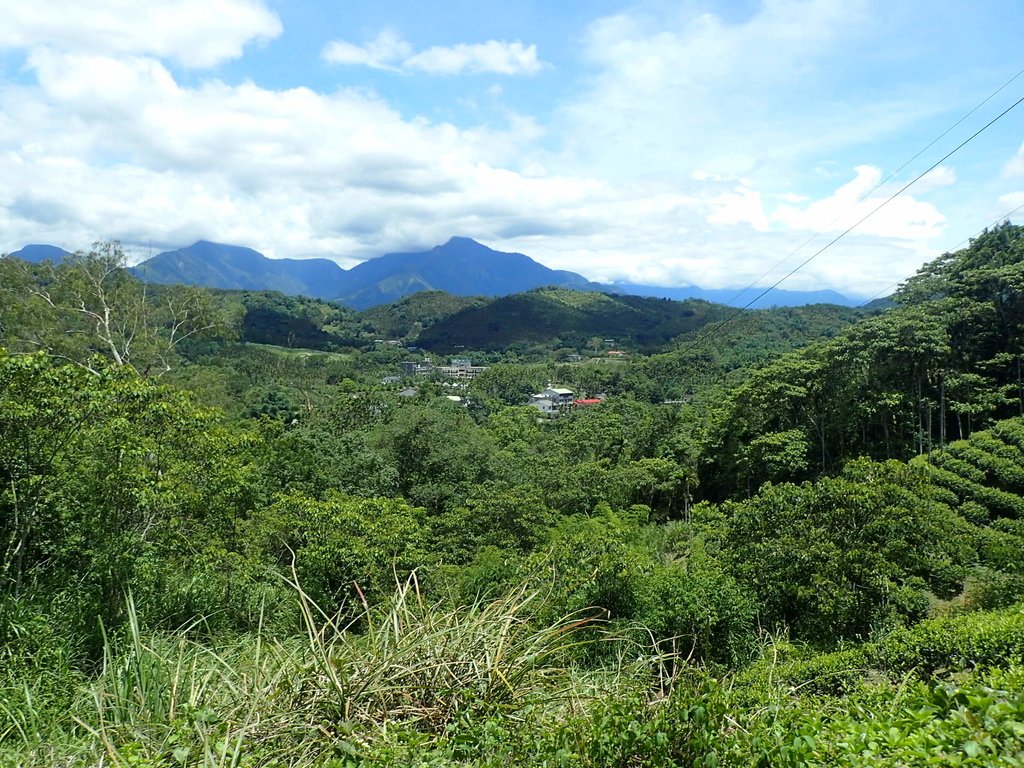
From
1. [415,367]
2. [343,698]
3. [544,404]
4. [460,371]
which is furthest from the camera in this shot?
[415,367]

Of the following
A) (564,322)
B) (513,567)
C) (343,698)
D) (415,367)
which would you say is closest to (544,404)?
(415,367)

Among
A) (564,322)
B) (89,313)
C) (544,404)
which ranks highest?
(564,322)

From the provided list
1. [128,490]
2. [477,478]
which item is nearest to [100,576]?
[128,490]

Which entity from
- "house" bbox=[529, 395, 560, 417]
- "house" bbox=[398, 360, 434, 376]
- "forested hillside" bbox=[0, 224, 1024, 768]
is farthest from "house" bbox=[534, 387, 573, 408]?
"forested hillside" bbox=[0, 224, 1024, 768]

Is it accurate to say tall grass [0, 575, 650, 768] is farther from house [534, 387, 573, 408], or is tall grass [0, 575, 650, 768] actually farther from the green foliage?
house [534, 387, 573, 408]

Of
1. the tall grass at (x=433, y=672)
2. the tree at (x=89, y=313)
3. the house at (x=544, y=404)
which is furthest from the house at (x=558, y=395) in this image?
the tall grass at (x=433, y=672)

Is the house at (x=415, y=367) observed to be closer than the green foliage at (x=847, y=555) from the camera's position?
No

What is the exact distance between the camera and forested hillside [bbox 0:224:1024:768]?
1.97 metres

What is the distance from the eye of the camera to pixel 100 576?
6.23 metres

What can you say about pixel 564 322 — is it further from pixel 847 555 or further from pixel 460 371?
pixel 847 555

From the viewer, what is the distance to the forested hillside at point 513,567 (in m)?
1.97

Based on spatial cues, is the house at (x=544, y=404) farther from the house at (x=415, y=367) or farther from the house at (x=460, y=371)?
the house at (x=415, y=367)

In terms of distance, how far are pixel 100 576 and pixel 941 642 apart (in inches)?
344

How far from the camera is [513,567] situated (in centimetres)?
973
